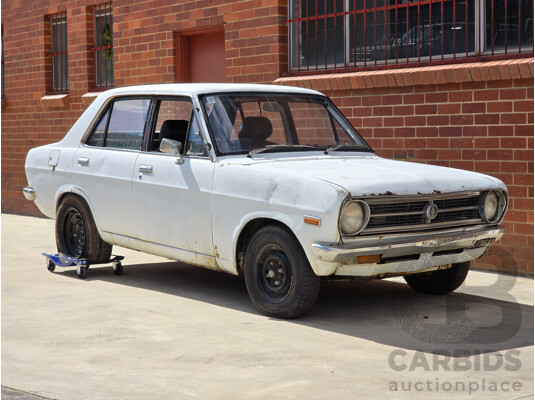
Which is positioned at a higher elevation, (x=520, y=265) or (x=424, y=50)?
(x=424, y=50)

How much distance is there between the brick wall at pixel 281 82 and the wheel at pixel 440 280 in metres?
1.53

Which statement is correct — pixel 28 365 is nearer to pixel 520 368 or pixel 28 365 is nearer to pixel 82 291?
pixel 82 291

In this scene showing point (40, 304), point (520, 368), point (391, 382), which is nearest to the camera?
point (391, 382)

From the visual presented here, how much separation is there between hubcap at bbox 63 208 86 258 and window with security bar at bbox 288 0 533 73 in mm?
3662

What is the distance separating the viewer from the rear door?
26.2ft

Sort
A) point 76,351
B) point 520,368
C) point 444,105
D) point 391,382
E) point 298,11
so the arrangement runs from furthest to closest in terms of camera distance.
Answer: point 298,11 < point 444,105 < point 76,351 < point 520,368 < point 391,382

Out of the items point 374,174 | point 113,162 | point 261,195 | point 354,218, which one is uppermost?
point 113,162

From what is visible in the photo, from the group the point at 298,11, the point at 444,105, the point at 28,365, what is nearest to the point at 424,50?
the point at 444,105

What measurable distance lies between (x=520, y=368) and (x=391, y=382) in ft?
2.83

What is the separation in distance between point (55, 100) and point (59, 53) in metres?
0.97

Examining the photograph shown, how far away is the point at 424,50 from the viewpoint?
380 inches

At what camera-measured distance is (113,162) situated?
8.12 m

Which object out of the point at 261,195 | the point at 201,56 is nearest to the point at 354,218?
the point at 261,195

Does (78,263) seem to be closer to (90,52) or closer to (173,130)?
(173,130)
